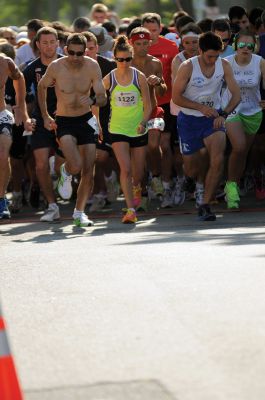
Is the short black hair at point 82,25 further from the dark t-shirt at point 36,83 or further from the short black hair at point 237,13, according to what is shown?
the dark t-shirt at point 36,83

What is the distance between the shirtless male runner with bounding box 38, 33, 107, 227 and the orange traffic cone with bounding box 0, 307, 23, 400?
28.7 feet

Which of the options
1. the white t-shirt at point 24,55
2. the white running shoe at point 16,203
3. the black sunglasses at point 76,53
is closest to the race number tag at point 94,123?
the black sunglasses at point 76,53

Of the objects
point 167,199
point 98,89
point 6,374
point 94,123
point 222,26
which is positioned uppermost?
point 222,26

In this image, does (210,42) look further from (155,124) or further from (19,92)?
(19,92)

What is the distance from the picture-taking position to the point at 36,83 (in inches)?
642

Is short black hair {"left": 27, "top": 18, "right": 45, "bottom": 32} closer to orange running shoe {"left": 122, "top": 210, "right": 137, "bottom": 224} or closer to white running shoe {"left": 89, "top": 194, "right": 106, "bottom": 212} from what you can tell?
white running shoe {"left": 89, "top": 194, "right": 106, "bottom": 212}

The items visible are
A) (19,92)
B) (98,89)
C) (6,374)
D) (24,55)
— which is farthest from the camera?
(24,55)

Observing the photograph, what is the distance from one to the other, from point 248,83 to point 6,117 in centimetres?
277

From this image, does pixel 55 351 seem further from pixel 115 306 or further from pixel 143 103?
pixel 143 103

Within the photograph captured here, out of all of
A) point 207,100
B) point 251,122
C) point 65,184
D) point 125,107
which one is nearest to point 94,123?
point 125,107

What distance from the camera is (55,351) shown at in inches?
297

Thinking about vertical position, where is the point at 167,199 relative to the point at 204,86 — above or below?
below

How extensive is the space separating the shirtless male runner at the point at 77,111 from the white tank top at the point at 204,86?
0.94 m

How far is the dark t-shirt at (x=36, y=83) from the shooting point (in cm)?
1606
